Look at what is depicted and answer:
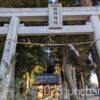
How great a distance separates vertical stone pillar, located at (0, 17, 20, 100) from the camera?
237 inches

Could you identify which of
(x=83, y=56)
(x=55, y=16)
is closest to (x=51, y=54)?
(x=83, y=56)

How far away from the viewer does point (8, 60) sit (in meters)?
6.28

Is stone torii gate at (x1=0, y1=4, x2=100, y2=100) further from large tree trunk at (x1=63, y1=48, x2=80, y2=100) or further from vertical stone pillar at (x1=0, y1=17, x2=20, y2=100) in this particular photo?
large tree trunk at (x1=63, y1=48, x2=80, y2=100)

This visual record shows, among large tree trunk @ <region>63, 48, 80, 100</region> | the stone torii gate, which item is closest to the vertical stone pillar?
the stone torii gate

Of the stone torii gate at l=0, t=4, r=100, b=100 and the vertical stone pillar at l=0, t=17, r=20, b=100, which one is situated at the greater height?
the stone torii gate at l=0, t=4, r=100, b=100

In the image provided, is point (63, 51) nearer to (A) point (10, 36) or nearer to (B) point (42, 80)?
(A) point (10, 36)

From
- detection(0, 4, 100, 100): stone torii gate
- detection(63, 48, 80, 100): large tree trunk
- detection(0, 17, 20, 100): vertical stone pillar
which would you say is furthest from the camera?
detection(63, 48, 80, 100): large tree trunk

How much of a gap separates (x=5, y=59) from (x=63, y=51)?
4.85 meters

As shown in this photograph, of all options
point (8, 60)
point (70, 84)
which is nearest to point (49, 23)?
point (8, 60)

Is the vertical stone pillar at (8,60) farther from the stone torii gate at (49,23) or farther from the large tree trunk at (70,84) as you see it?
the large tree trunk at (70,84)

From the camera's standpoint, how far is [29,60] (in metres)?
10.9

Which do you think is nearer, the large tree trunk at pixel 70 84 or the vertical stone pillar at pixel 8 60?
the vertical stone pillar at pixel 8 60

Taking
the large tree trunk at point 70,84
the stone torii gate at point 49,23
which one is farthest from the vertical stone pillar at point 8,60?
the large tree trunk at point 70,84

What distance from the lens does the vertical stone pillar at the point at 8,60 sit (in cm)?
603
